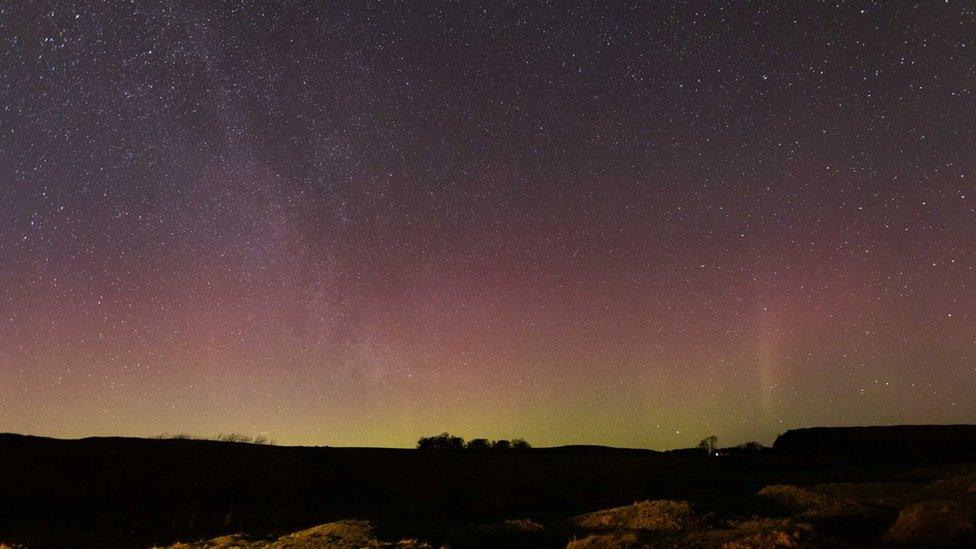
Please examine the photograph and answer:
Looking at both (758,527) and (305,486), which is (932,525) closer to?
(758,527)

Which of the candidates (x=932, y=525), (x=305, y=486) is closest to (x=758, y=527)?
(x=932, y=525)

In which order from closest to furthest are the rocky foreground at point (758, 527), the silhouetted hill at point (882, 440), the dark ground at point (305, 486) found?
the rocky foreground at point (758, 527), the dark ground at point (305, 486), the silhouetted hill at point (882, 440)

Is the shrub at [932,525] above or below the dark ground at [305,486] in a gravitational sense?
above

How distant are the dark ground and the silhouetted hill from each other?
11.5m

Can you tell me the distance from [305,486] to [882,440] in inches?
2264

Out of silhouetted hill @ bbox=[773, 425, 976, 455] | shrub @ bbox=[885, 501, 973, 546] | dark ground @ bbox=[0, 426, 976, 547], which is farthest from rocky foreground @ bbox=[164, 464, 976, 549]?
silhouetted hill @ bbox=[773, 425, 976, 455]

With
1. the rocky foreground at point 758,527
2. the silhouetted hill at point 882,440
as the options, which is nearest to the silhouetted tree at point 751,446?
the silhouetted hill at point 882,440

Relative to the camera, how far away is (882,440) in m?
70.7

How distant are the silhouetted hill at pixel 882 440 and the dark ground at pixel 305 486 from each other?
37.8ft

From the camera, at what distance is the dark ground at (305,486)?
82.9 ft

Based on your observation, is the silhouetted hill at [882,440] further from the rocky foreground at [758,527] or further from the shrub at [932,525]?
the shrub at [932,525]

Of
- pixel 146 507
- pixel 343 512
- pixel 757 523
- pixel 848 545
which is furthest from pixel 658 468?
pixel 848 545

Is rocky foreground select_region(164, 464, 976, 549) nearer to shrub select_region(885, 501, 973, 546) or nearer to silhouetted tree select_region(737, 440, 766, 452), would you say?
shrub select_region(885, 501, 973, 546)

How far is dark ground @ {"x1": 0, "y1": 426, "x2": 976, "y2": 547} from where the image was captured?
25266 mm
